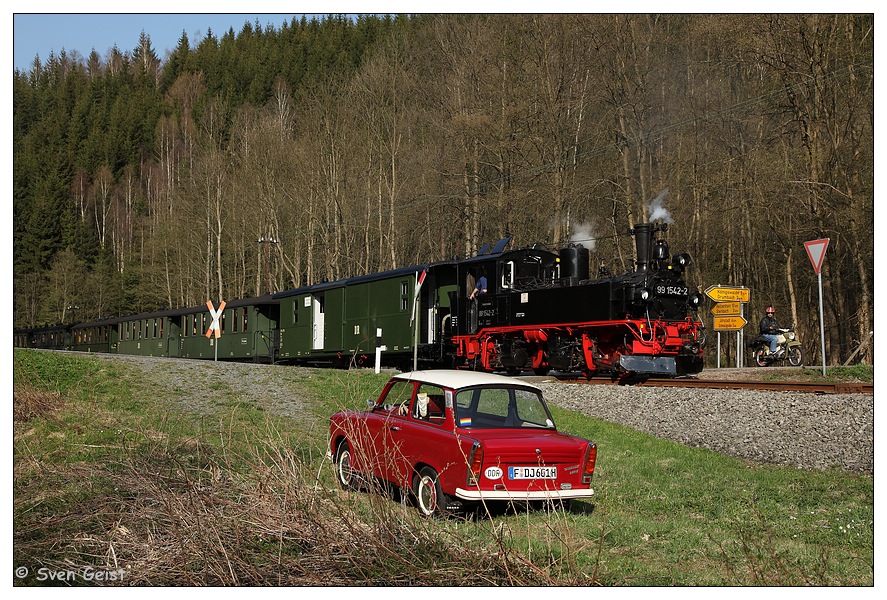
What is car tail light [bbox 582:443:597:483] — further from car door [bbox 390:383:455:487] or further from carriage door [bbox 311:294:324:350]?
carriage door [bbox 311:294:324:350]

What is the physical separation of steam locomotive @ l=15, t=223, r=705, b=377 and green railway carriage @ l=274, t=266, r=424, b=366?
0.04 meters

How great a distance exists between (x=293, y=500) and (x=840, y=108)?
2408 cm

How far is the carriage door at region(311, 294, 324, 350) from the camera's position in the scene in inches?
1049

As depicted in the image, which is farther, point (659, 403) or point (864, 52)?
point (864, 52)

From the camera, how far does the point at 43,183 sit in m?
56.8

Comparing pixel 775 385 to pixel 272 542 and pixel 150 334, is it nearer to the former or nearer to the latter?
pixel 272 542

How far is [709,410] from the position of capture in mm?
13602

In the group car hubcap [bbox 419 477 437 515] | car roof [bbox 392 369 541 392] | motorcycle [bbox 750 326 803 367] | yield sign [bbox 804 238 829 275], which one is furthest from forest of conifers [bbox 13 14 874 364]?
car hubcap [bbox 419 477 437 515]

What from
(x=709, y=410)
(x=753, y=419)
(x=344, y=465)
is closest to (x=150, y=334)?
(x=709, y=410)

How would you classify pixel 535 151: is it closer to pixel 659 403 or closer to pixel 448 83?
pixel 448 83

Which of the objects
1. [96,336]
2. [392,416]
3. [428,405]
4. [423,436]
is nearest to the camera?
[423,436]

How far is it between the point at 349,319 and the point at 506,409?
17136 mm

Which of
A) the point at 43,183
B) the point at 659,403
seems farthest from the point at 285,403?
the point at 43,183

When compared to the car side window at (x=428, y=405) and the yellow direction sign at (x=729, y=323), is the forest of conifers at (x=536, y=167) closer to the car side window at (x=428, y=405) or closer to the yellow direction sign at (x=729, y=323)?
the yellow direction sign at (x=729, y=323)
